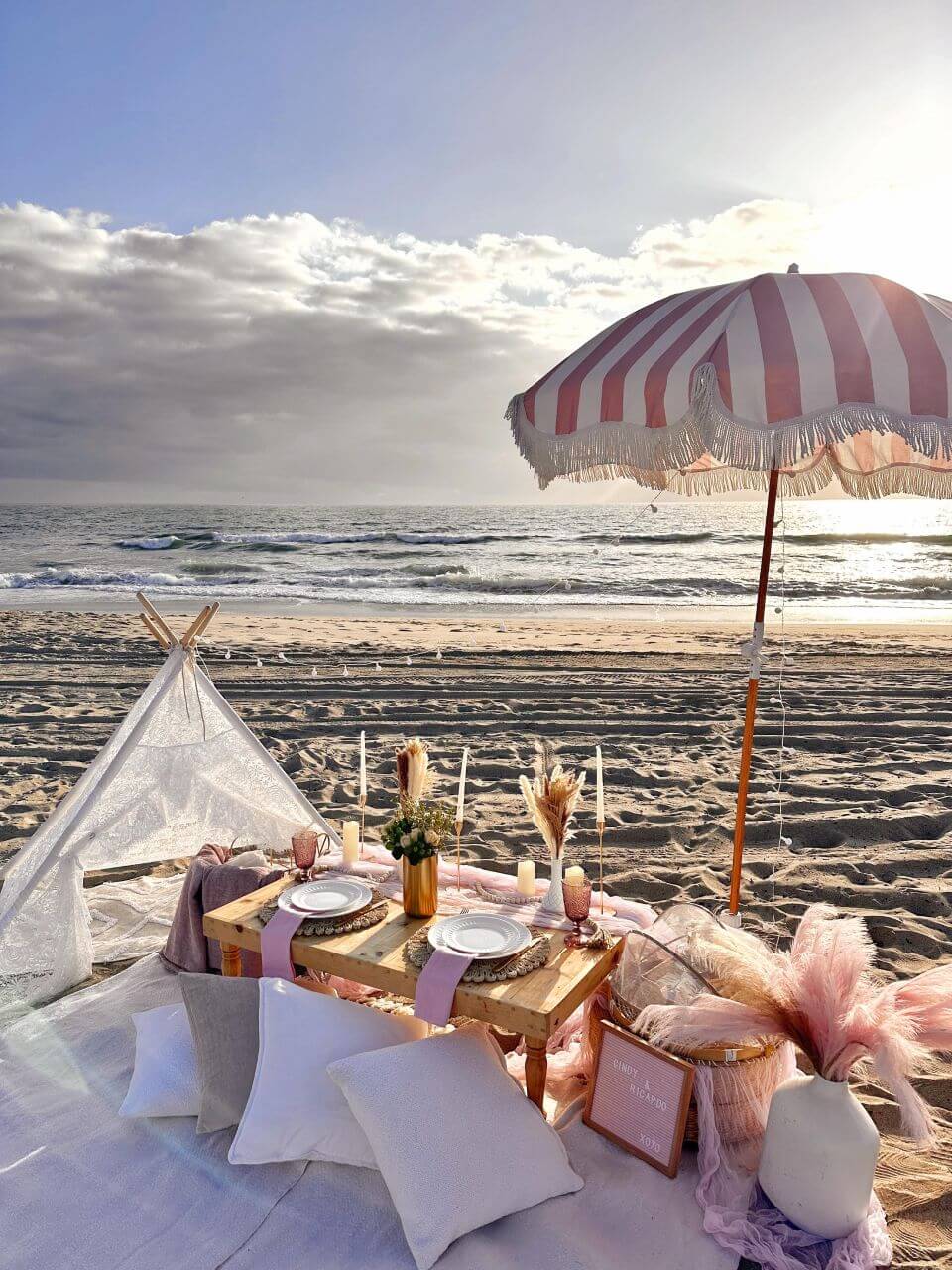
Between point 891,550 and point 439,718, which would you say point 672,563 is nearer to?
point 891,550

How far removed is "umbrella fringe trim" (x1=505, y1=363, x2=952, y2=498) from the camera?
216 cm

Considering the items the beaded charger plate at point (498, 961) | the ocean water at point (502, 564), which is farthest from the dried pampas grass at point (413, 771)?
the ocean water at point (502, 564)

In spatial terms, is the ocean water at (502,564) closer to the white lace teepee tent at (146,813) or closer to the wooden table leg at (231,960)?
the white lace teepee tent at (146,813)

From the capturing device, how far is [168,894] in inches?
164

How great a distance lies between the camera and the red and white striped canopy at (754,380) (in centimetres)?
218

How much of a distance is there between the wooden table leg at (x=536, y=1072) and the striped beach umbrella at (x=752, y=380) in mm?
1756

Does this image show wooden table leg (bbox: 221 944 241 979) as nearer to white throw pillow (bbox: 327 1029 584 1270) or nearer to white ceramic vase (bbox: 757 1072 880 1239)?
white throw pillow (bbox: 327 1029 584 1270)

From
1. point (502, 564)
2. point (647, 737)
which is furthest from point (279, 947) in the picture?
point (502, 564)

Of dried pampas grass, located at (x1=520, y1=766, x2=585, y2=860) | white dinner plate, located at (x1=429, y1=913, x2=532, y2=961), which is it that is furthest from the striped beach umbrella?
white dinner plate, located at (x1=429, y1=913, x2=532, y2=961)

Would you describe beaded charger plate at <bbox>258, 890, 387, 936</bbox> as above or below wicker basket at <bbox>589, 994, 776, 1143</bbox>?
above

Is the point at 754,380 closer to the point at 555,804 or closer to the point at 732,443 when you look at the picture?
the point at 732,443

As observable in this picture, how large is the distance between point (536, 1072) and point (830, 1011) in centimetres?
84

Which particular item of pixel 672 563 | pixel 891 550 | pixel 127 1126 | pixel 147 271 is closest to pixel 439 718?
pixel 127 1126

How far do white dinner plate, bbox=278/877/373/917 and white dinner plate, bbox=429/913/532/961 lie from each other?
0.31 meters
